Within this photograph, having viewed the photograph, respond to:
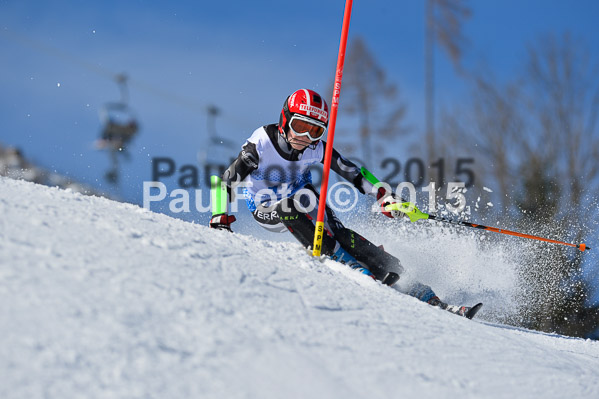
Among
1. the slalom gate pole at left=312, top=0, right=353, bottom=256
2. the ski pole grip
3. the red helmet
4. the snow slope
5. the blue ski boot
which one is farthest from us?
the red helmet

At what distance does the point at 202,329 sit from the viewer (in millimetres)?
1796

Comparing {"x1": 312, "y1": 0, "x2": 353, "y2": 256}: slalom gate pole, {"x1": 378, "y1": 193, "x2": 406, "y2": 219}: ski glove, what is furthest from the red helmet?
{"x1": 378, "y1": 193, "x2": 406, "y2": 219}: ski glove

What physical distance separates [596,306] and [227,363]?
33.9 ft

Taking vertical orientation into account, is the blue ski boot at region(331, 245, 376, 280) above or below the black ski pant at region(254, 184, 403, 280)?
below

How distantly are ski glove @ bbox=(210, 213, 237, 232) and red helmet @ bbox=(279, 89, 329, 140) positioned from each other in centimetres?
98

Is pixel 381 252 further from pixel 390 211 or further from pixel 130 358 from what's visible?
pixel 130 358

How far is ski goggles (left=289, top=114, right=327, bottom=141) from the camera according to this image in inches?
169

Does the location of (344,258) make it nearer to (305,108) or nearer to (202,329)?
(305,108)

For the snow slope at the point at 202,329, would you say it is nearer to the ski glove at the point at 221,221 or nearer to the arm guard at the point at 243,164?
the ski glove at the point at 221,221

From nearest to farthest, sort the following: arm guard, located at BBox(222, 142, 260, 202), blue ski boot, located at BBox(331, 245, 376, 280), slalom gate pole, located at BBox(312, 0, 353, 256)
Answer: slalom gate pole, located at BBox(312, 0, 353, 256)
blue ski boot, located at BBox(331, 245, 376, 280)
arm guard, located at BBox(222, 142, 260, 202)

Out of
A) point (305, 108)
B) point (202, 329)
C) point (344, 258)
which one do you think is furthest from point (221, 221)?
point (202, 329)

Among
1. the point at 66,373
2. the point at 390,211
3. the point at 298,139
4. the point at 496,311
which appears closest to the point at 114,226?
the point at 66,373

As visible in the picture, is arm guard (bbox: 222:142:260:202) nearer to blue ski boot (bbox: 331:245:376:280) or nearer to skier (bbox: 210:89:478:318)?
skier (bbox: 210:89:478:318)

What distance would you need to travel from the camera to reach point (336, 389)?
65.8 inches
